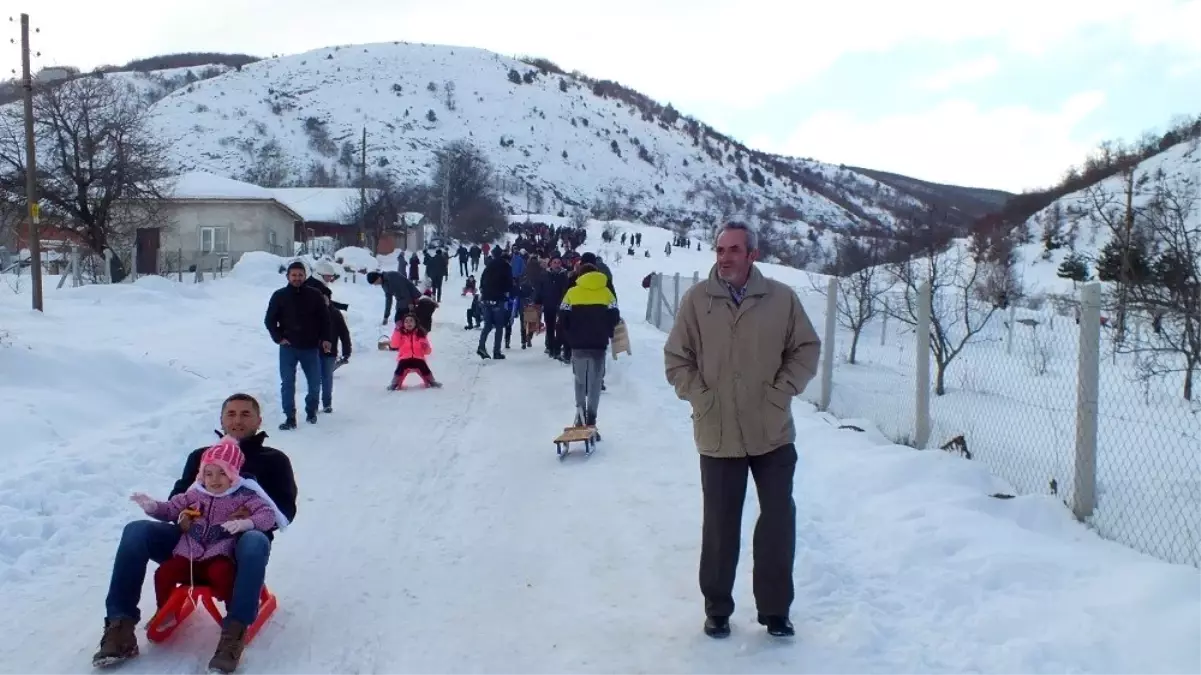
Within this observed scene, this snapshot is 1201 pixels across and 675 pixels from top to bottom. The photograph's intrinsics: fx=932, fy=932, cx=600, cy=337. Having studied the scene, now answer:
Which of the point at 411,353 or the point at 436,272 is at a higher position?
the point at 436,272

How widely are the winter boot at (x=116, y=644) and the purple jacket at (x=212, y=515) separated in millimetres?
376

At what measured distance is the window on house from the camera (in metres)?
49.7

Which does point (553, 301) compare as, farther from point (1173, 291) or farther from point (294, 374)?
point (1173, 291)

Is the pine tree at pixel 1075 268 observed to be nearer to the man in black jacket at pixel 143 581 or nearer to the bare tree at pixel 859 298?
the bare tree at pixel 859 298

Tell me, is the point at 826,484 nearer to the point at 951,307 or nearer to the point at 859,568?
the point at 859,568

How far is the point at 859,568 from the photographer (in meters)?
5.65

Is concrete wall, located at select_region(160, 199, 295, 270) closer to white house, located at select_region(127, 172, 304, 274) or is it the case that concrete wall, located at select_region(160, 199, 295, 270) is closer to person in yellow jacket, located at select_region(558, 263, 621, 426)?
white house, located at select_region(127, 172, 304, 274)

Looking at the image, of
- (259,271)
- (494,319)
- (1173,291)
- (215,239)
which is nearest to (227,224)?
(215,239)

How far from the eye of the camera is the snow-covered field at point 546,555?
14.4 feet

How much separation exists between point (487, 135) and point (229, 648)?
148 m

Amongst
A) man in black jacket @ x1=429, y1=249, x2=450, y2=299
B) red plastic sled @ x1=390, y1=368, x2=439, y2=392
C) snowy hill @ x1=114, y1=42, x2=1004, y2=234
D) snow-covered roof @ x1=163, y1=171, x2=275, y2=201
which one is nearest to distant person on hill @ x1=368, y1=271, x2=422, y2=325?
red plastic sled @ x1=390, y1=368, x2=439, y2=392

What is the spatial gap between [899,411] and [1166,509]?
407 cm

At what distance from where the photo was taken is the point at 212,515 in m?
4.43

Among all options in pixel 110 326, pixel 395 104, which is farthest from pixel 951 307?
pixel 395 104
